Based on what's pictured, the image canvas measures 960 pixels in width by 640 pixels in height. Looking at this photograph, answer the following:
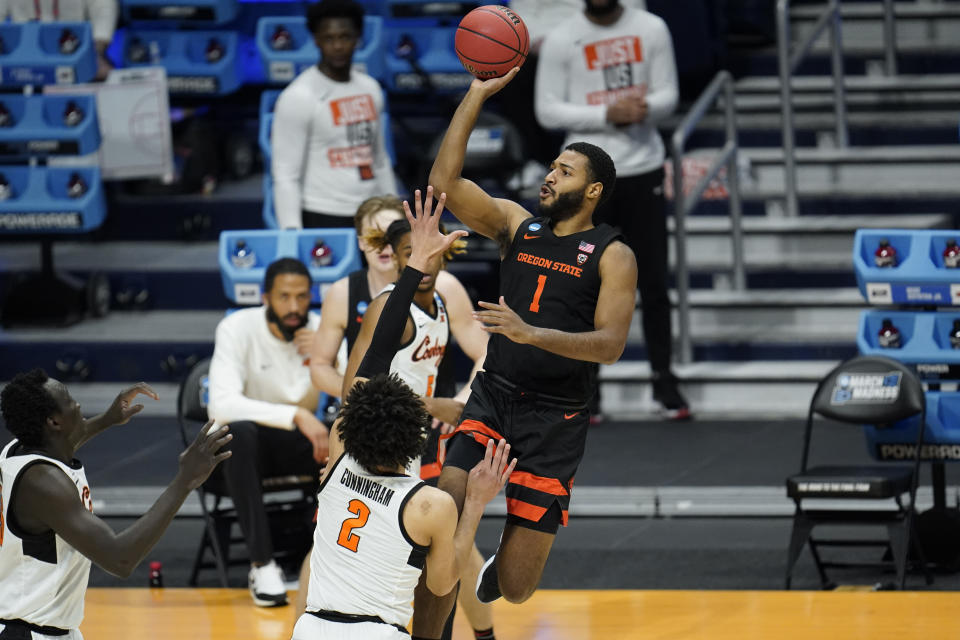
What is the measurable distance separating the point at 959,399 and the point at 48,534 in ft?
12.7

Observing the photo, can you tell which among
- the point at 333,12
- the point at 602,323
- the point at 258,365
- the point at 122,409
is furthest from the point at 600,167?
the point at 333,12

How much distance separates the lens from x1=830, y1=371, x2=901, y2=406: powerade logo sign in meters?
6.38

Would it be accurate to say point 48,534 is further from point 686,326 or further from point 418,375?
point 686,326

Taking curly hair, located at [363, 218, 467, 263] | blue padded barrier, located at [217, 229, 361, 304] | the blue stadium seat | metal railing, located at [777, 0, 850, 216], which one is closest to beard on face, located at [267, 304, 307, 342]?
blue padded barrier, located at [217, 229, 361, 304]

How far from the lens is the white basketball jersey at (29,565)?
432 cm

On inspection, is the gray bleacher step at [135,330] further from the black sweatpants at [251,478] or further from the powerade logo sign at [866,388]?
the powerade logo sign at [866,388]

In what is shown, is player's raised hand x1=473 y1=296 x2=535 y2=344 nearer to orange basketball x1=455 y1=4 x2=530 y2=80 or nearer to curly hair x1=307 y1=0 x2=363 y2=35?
orange basketball x1=455 y1=4 x2=530 y2=80

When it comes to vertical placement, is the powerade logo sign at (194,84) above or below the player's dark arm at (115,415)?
above

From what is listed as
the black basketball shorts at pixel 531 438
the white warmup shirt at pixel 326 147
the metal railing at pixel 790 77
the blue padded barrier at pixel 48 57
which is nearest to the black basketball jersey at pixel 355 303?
the black basketball shorts at pixel 531 438

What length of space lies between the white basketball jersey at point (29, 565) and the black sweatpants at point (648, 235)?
4315mm

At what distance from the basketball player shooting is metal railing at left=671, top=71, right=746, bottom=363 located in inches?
149

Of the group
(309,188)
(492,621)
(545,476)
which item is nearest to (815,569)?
(492,621)

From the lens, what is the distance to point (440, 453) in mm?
5527

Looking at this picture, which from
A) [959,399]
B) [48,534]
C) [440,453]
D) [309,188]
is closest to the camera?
[48,534]
